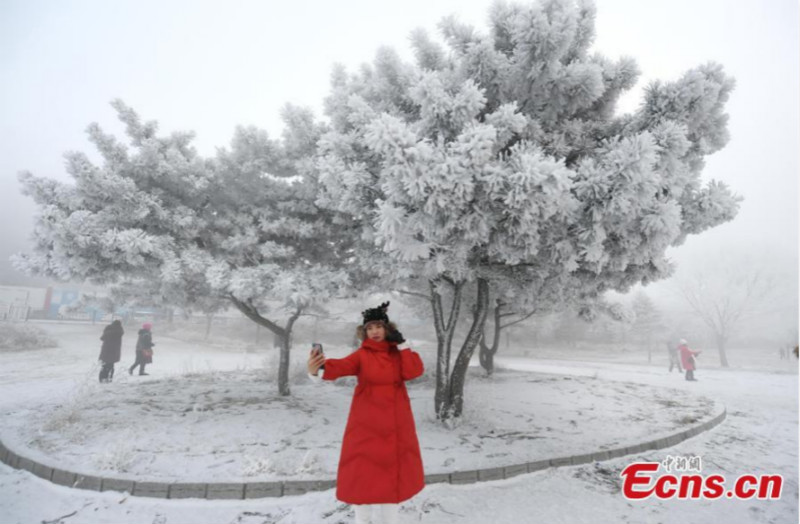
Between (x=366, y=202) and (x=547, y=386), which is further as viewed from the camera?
(x=547, y=386)

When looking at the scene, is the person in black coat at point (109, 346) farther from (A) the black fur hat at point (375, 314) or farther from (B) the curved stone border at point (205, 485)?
(A) the black fur hat at point (375, 314)

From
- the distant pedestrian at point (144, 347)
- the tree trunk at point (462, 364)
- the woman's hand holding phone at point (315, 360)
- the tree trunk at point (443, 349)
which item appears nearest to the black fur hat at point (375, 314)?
the woman's hand holding phone at point (315, 360)

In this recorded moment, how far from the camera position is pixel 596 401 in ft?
30.8

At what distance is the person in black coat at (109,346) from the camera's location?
33.8 feet

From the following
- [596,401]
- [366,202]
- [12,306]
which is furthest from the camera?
[12,306]

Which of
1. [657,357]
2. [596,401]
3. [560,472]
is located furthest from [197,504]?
[657,357]

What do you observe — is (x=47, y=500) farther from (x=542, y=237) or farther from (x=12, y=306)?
(x=12, y=306)

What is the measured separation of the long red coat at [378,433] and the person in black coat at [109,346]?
1016 centimetres

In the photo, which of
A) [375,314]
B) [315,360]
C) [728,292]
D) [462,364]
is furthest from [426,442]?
[728,292]

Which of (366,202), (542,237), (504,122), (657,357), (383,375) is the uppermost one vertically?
(504,122)

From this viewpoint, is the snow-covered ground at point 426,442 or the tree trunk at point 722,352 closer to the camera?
the snow-covered ground at point 426,442

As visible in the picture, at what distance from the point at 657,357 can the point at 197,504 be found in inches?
1435

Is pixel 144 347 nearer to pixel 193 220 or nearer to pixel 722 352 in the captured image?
pixel 193 220

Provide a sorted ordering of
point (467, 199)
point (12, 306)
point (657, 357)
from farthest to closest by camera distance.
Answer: point (657, 357) < point (12, 306) < point (467, 199)
